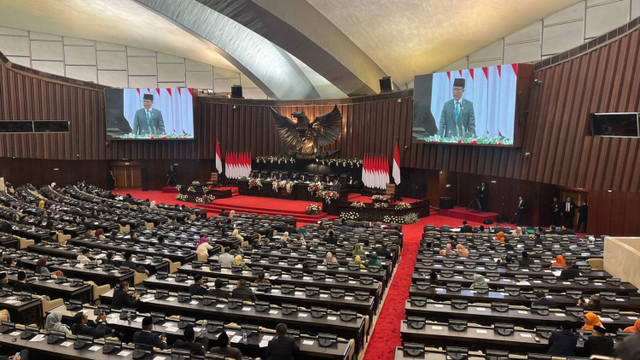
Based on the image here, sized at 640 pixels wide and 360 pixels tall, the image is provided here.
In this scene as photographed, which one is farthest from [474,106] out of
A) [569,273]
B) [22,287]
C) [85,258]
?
[22,287]

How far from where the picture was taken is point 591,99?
41.7 ft

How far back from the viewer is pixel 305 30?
17.1 meters

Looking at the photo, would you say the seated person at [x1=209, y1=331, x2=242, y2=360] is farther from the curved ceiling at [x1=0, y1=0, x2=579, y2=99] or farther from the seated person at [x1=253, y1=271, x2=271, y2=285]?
the curved ceiling at [x1=0, y1=0, x2=579, y2=99]

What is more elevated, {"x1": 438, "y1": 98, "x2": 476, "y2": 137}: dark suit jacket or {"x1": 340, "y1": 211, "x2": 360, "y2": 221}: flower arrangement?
{"x1": 438, "y1": 98, "x2": 476, "y2": 137}: dark suit jacket

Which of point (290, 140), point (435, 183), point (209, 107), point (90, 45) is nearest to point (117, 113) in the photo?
point (209, 107)

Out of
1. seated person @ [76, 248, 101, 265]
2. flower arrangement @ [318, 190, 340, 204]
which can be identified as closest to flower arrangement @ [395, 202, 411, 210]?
flower arrangement @ [318, 190, 340, 204]

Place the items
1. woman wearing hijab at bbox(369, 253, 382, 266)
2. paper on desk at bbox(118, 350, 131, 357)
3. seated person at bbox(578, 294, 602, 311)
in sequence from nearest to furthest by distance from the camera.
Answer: paper on desk at bbox(118, 350, 131, 357) < seated person at bbox(578, 294, 602, 311) < woman wearing hijab at bbox(369, 253, 382, 266)

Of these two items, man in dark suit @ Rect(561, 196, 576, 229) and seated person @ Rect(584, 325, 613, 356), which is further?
man in dark suit @ Rect(561, 196, 576, 229)

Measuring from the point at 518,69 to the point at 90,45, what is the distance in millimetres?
24685

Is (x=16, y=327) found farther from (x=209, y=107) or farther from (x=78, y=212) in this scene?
(x=209, y=107)

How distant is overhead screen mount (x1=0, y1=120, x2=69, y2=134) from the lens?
21969mm

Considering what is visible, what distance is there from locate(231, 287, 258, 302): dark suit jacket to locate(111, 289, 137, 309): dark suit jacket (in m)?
1.51

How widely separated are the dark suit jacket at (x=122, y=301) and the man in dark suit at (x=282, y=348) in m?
2.73

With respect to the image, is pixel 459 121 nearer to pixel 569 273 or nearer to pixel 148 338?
pixel 569 273
